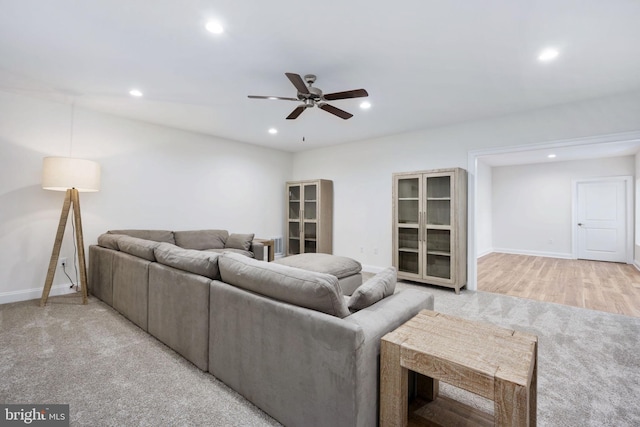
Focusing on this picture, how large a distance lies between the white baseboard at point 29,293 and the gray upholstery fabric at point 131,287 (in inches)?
46.2

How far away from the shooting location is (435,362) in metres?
1.14

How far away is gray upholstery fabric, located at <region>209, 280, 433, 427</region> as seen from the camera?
1231 millimetres

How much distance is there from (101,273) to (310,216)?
3.46 m

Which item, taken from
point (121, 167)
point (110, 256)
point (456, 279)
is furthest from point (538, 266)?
point (121, 167)

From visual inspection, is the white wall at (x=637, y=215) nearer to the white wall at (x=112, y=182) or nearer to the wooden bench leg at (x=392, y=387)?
the wooden bench leg at (x=392, y=387)

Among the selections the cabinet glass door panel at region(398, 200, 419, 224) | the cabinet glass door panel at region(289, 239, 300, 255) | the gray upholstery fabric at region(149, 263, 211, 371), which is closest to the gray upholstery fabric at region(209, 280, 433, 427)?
the gray upholstery fabric at region(149, 263, 211, 371)

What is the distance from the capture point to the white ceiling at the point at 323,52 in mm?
1950

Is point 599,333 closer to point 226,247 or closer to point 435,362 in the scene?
point 435,362

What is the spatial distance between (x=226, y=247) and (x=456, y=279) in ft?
11.6

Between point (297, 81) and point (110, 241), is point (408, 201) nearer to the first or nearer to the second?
point (297, 81)

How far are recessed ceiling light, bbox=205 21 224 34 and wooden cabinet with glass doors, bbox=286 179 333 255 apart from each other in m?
3.61

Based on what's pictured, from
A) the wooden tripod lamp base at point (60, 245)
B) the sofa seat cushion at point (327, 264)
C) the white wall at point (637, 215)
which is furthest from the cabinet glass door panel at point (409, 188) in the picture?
the white wall at point (637, 215)

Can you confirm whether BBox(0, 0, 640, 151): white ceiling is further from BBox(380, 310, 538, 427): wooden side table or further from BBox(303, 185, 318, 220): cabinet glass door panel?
BBox(303, 185, 318, 220): cabinet glass door panel

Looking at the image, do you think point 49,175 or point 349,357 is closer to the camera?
point 349,357
